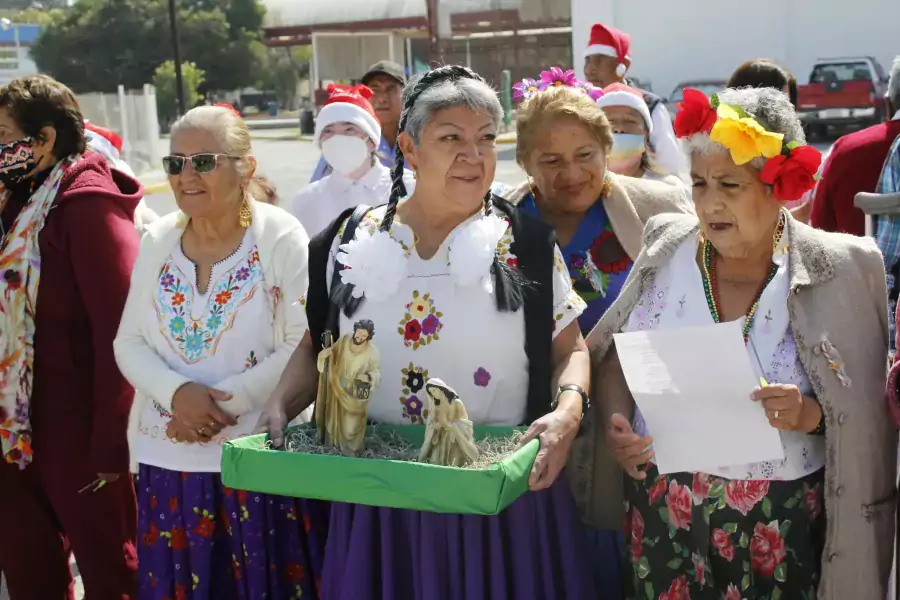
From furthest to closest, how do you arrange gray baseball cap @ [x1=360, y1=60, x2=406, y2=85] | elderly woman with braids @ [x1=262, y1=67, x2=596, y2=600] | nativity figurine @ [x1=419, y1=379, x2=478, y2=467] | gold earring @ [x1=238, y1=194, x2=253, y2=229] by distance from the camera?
gray baseball cap @ [x1=360, y1=60, x2=406, y2=85], gold earring @ [x1=238, y1=194, x2=253, y2=229], elderly woman with braids @ [x1=262, y1=67, x2=596, y2=600], nativity figurine @ [x1=419, y1=379, x2=478, y2=467]

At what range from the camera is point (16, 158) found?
11.8 ft

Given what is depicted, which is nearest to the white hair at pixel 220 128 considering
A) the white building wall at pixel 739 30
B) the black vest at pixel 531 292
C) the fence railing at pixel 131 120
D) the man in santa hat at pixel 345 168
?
the black vest at pixel 531 292

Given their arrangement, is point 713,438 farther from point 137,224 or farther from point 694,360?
point 137,224

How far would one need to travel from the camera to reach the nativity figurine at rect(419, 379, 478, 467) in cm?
238

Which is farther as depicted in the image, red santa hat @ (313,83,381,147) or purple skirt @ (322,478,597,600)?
red santa hat @ (313,83,381,147)

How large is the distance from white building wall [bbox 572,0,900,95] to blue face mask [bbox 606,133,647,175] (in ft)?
69.6

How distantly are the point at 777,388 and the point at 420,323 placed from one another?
36.9 inches

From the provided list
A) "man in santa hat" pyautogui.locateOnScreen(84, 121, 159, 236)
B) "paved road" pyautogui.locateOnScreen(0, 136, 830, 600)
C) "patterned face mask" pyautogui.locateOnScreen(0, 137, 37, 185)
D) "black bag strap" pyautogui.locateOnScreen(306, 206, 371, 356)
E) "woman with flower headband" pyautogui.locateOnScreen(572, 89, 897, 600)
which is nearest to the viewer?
"woman with flower headband" pyautogui.locateOnScreen(572, 89, 897, 600)

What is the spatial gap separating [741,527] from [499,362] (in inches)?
30.6

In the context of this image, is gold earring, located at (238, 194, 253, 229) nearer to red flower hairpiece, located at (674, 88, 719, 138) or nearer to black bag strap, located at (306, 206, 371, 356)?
black bag strap, located at (306, 206, 371, 356)

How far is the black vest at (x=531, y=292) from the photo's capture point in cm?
266

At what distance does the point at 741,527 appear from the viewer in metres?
2.59

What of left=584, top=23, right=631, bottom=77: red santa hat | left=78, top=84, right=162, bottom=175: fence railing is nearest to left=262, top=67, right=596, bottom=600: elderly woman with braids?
left=584, top=23, right=631, bottom=77: red santa hat

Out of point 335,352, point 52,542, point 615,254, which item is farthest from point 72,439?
point 615,254
